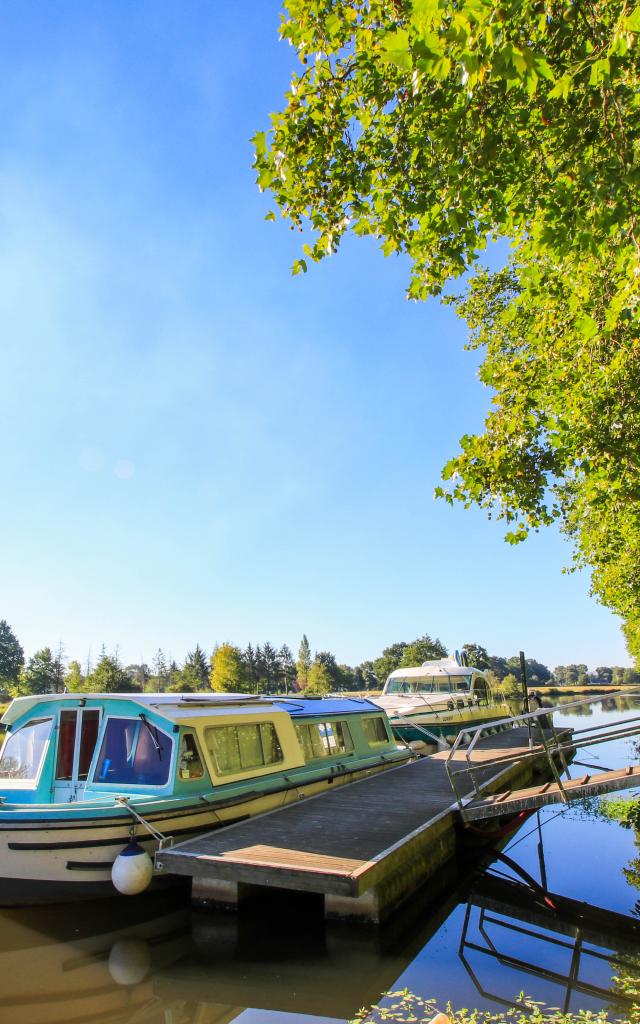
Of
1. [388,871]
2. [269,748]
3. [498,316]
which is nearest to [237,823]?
[269,748]

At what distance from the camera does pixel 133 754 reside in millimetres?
10453

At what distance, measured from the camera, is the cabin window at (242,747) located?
1103 cm

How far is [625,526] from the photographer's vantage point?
15781 millimetres

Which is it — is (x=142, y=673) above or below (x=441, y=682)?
above

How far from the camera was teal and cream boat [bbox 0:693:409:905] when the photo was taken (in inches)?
345

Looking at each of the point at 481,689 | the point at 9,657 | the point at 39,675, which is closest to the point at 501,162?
the point at 481,689

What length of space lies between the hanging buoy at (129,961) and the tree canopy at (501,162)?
7.49 meters

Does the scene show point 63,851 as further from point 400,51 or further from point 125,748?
point 400,51

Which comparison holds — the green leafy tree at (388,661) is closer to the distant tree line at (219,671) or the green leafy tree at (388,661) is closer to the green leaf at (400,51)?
the distant tree line at (219,671)

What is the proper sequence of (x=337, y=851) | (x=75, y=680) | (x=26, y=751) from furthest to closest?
1. (x=75, y=680)
2. (x=26, y=751)
3. (x=337, y=851)

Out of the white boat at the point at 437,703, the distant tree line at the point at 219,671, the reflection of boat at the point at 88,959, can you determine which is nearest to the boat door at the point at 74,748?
the reflection of boat at the point at 88,959

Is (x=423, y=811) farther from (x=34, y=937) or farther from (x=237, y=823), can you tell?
(x=34, y=937)

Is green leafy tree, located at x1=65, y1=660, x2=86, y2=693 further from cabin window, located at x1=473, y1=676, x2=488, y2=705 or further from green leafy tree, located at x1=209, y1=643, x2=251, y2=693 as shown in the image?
cabin window, located at x1=473, y1=676, x2=488, y2=705

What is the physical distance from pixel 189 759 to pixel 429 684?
693 inches
